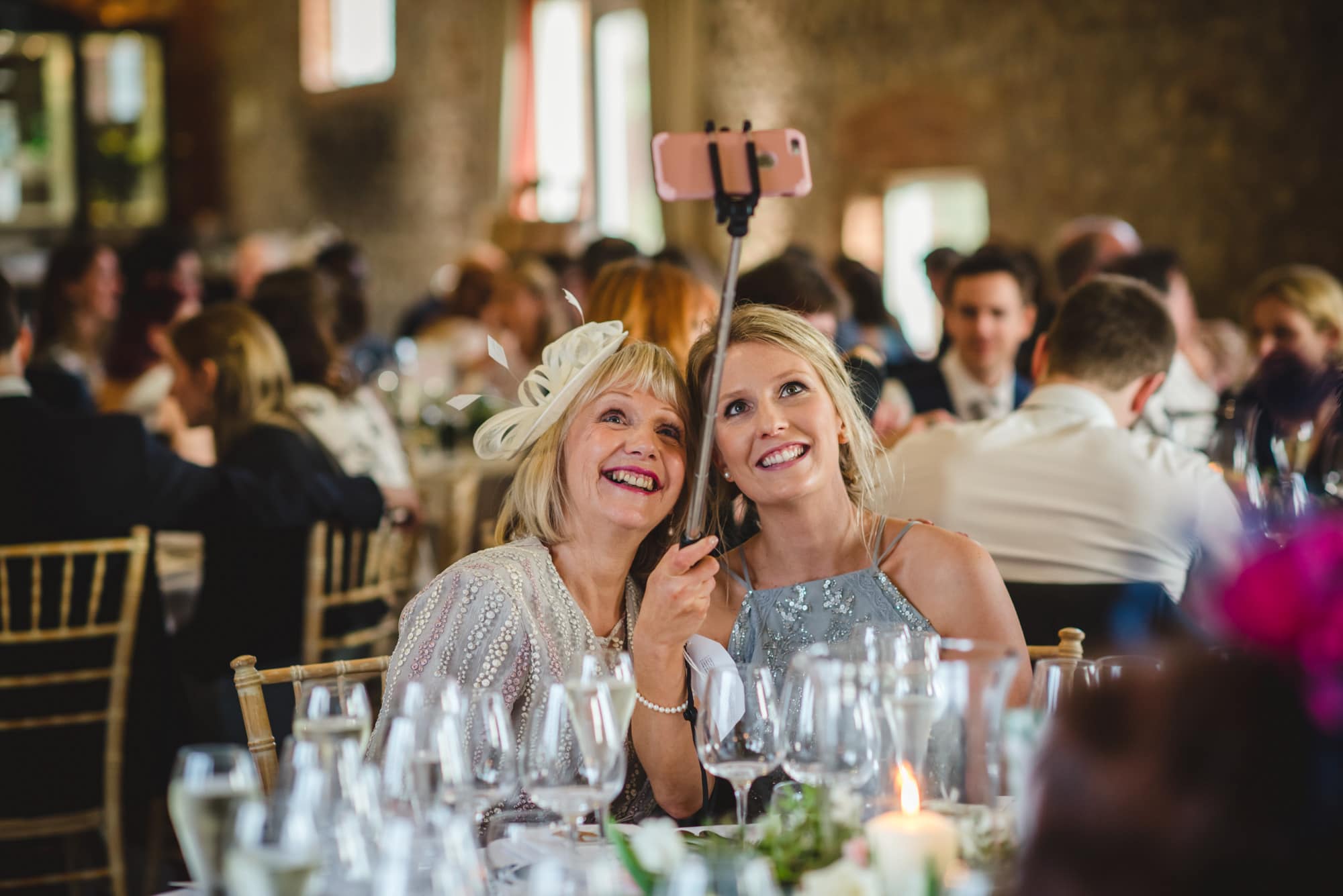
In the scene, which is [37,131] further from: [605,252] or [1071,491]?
[1071,491]

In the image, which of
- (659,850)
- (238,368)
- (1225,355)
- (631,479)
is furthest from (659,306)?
(1225,355)

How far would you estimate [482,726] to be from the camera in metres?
1.51

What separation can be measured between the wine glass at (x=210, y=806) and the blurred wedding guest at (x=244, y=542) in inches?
96.4

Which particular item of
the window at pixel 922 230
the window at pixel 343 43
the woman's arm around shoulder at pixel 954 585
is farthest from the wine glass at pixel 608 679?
the window at pixel 343 43

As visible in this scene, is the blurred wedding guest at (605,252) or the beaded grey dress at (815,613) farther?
the blurred wedding guest at (605,252)

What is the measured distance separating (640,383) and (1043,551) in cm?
118

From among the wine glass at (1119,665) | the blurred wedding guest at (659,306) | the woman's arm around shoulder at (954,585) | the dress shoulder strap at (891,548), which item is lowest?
the wine glass at (1119,665)

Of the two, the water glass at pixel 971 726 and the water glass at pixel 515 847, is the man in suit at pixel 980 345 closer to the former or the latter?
the water glass at pixel 515 847

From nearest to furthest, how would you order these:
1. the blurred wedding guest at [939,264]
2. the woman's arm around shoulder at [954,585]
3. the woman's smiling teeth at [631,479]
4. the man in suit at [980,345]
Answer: the woman's smiling teeth at [631,479] → the woman's arm around shoulder at [954,585] → the man in suit at [980,345] → the blurred wedding guest at [939,264]

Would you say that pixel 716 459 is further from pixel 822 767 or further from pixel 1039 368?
pixel 1039 368

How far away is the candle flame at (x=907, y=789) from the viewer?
1388 mm

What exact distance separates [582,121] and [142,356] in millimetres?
6419

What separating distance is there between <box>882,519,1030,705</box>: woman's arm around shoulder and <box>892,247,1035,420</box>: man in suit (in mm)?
2035

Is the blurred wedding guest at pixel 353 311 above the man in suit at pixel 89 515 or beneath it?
above
